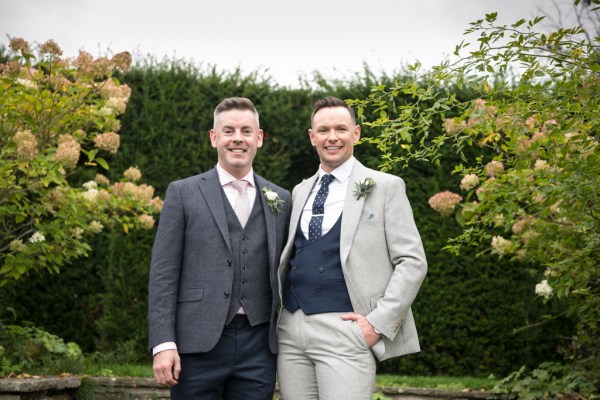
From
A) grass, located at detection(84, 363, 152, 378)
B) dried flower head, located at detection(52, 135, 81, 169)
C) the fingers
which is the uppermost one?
dried flower head, located at detection(52, 135, 81, 169)

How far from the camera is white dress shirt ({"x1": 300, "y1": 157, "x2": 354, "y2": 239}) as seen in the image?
3229 millimetres

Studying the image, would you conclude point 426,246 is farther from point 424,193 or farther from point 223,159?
point 223,159

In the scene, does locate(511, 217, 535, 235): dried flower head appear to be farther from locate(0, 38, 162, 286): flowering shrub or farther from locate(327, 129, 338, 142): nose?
locate(0, 38, 162, 286): flowering shrub

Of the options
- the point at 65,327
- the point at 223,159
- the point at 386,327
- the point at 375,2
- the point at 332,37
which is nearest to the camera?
the point at 386,327

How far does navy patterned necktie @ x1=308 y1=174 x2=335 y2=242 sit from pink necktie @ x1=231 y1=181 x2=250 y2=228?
0.98ft

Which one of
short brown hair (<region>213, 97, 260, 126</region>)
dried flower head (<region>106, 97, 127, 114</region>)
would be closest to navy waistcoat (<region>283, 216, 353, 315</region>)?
short brown hair (<region>213, 97, 260, 126</region>)

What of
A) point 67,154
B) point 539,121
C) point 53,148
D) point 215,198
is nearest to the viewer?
point 215,198

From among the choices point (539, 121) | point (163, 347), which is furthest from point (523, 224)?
point (163, 347)

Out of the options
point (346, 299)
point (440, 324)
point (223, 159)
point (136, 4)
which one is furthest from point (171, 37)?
point (346, 299)

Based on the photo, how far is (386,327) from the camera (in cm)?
298

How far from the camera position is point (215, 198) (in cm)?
321

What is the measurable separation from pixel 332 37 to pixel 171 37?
1875mm

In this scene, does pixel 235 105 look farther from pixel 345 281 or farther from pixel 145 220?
pixel 145 220

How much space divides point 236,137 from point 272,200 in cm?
33
